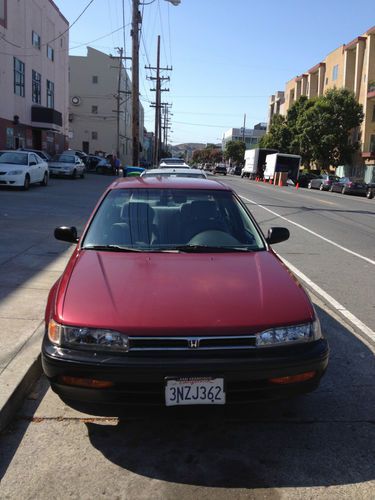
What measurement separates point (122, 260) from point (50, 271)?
12.4 ft

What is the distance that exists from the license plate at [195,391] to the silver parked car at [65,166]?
2996 cm

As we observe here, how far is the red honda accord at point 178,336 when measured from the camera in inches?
122

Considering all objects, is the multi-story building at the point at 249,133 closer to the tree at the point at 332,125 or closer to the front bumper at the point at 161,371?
the tree at the point at 332,125

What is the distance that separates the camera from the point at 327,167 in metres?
55.2

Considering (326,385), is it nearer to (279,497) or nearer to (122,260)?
(279,497)

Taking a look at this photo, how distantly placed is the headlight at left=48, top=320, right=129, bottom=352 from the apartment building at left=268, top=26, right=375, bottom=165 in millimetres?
49962

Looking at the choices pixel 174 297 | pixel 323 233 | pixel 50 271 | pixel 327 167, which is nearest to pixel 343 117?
pixel 327 167

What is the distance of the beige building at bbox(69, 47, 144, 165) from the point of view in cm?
7562

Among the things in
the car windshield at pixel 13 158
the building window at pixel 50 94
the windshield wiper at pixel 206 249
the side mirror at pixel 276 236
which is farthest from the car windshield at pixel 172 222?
the building window at pixel 50 94

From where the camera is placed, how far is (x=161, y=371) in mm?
3055

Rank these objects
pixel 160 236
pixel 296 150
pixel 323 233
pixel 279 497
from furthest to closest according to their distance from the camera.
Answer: pixel 296 150 < pixel 323 233 < pixel 160 236 < pixel 279 497

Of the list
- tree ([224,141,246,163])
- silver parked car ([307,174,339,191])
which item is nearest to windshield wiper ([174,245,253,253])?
silver parked car ([307,174,339,191])

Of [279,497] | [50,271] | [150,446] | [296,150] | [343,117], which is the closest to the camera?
[279,497]

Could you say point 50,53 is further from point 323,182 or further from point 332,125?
point 332,125
